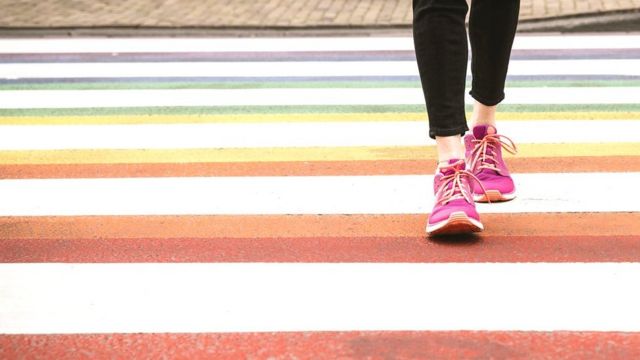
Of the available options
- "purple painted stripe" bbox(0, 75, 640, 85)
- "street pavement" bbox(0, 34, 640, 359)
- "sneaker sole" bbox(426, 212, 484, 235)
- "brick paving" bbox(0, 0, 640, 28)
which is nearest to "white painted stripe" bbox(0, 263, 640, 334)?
"street pavement" bbox(0, 34, 640, 359)

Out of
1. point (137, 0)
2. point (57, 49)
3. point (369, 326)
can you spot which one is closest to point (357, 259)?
point (369, 326)

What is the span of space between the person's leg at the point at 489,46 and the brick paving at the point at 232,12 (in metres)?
5.07

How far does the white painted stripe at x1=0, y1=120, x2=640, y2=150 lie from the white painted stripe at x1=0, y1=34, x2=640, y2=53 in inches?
104

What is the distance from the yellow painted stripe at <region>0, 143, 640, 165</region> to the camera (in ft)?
14.9

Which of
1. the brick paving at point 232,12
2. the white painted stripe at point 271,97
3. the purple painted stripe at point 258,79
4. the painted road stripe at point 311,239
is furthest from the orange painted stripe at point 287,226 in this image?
the brick paving at point 232,12

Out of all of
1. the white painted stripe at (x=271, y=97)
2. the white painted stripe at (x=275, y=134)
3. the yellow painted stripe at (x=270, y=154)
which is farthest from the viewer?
the white painted stripe at (x=271, y=97)

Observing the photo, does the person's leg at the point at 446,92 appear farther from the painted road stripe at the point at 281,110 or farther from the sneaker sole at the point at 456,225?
the painted road stripe at the point at 281,110

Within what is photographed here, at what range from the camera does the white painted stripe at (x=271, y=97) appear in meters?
5.85

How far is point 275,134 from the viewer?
16.4ft

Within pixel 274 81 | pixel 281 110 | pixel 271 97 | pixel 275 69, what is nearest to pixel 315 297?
pixel 281 110

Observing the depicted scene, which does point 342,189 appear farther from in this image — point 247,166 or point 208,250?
point 208,250

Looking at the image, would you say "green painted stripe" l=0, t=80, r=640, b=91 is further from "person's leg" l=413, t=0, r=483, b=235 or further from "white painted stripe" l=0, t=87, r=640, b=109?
"person's leg" l=413, t=0, r=483, b=235

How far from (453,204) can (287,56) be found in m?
4.31

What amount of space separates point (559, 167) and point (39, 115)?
2595mm
